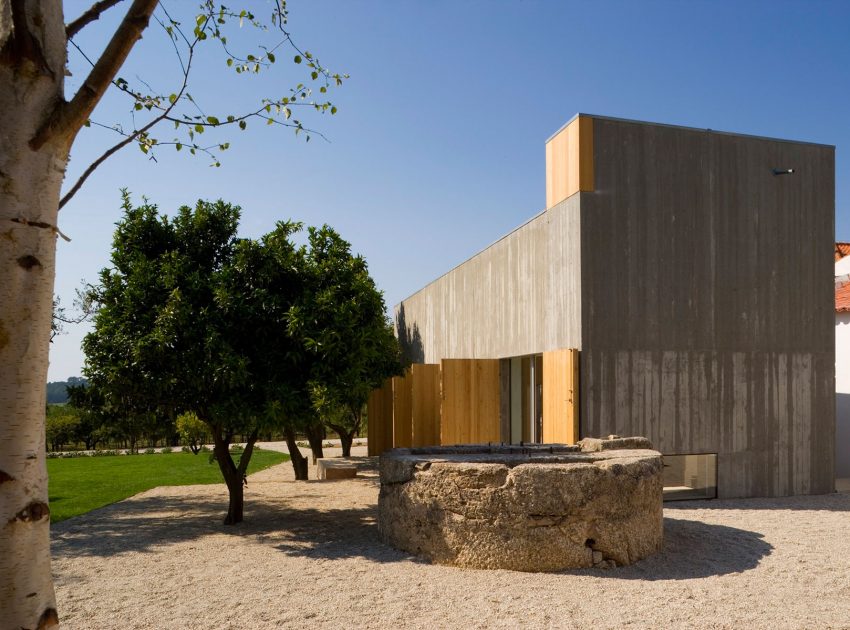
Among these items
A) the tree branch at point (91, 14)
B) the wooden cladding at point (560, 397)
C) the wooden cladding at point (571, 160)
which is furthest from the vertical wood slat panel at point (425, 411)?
the tree branch at point (91, 14)

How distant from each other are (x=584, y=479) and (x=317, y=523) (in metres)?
4.30

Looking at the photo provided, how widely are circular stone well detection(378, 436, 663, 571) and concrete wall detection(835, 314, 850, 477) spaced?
9.50 metres

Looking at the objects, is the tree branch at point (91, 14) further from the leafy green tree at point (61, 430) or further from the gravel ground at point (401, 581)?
the leafy green tree at point (61, 430)

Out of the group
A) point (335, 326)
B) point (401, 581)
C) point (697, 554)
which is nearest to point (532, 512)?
point (401, 581)

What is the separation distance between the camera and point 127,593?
6242mm

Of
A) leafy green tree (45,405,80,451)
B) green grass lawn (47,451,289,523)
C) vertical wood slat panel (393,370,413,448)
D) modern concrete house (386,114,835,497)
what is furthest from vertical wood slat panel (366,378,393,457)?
leafy green tree (45,405,80,451)

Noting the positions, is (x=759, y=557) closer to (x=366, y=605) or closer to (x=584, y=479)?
(x=584, y=479)

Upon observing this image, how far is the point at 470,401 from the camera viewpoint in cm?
1331

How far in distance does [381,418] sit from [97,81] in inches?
637

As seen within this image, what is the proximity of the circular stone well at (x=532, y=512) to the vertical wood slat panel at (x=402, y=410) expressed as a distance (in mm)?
9346

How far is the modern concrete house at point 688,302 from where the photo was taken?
35.8 ft

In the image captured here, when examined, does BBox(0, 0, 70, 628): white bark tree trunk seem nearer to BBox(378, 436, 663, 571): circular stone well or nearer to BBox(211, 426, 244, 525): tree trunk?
BBox(378, 436, 663, 571): circular stone well

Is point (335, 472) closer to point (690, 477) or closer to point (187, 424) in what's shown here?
point (187, 424)

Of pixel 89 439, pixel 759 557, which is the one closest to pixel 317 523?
pixel 759 557
